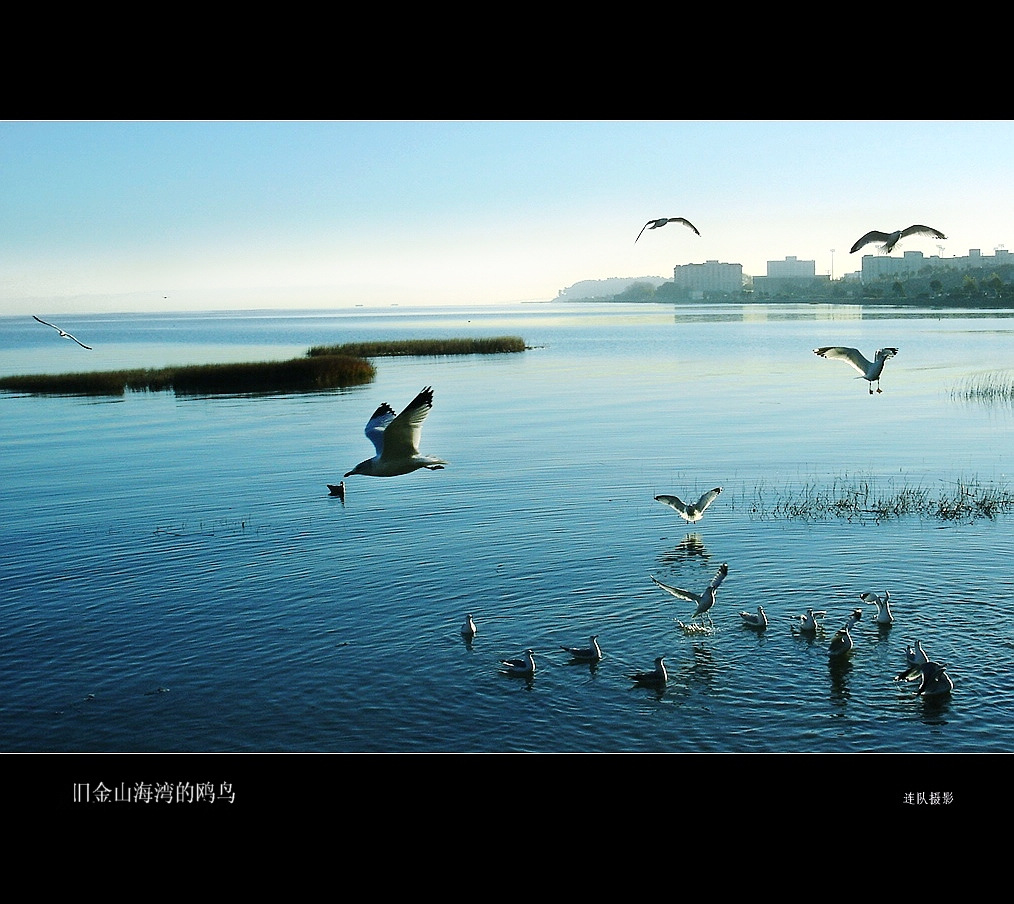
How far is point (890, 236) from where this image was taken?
21.0ft

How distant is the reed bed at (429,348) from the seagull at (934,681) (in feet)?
75.8

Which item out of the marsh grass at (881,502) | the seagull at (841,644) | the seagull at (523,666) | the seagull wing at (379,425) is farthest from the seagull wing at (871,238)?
the marsh grass at (881,502)

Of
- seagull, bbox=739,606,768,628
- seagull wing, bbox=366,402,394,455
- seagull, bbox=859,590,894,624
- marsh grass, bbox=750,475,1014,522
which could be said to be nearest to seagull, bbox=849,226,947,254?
seagull, bbox=859,590,894,624

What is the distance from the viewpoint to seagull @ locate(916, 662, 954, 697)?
220 inches

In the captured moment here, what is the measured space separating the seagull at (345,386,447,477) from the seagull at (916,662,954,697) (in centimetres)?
299

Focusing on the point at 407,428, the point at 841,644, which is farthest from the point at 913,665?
the point at 407,428

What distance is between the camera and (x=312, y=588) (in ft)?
26.4

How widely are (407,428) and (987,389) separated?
48.0ft

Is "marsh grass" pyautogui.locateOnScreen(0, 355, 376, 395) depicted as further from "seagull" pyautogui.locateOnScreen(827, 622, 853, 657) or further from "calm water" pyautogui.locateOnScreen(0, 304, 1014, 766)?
"seagull" pyautogui.locateOnScreen(827, 622, 853, 657)

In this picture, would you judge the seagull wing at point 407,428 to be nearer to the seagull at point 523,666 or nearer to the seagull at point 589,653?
the seagull at point 523,666

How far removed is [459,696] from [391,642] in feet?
3.20

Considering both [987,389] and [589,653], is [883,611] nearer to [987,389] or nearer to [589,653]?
[589,653]
